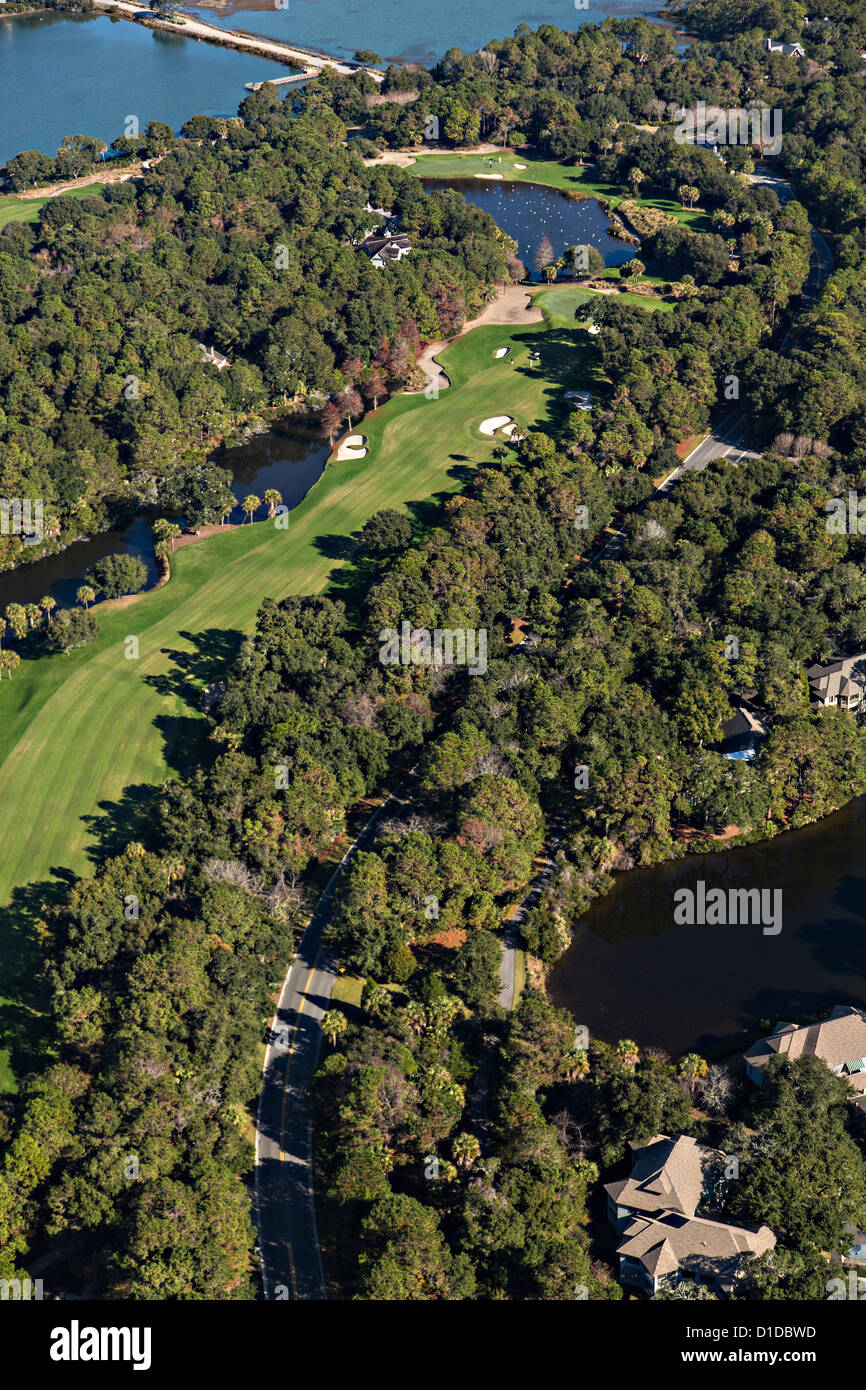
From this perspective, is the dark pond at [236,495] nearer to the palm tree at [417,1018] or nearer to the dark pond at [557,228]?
the dark pond at [557,228]

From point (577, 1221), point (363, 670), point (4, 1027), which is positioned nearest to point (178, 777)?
point (363, 670)

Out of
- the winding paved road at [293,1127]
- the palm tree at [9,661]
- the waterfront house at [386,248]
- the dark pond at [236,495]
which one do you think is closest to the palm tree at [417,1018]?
the winding paved road at [293,1127]

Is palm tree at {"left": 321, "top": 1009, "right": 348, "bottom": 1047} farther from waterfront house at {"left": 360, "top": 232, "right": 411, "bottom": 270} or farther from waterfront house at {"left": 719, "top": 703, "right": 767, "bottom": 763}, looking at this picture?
waterfront house at {"left": 360, "top": 232, "right": 411, "bottom": 270}

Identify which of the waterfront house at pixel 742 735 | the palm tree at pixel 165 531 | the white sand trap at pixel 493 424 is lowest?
the waterfront house at pixel 742 735

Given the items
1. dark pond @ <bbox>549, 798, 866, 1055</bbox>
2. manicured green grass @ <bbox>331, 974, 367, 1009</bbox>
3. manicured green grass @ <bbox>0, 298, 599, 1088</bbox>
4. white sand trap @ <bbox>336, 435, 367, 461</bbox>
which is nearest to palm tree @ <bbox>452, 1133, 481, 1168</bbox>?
dark pond @ <bbox>549, 798, 866, 1055</bbox>

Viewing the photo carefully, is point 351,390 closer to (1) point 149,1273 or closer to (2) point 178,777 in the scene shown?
(2) point 178,777

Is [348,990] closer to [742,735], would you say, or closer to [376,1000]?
[376,1000]
